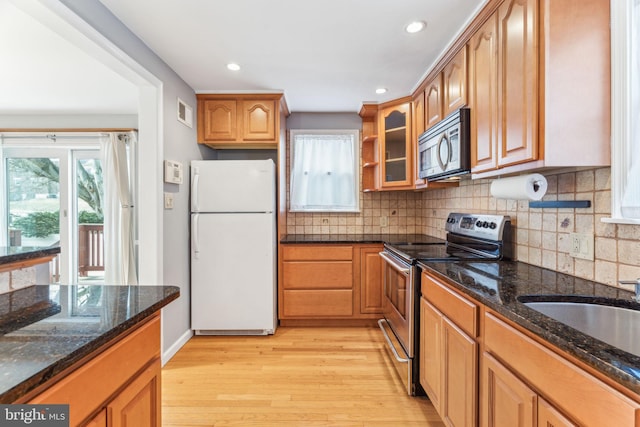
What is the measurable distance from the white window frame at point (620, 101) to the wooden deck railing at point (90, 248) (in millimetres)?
4586

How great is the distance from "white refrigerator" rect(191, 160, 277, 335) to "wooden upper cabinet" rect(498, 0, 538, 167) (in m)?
1.87

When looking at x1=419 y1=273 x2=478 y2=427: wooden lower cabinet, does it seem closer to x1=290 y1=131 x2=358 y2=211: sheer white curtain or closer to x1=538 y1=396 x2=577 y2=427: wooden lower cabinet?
x1=538 y1=396 x2=577 y2=427: wooden lower cabinet

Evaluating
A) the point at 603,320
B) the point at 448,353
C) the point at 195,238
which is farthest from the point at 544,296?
the point at 195,238

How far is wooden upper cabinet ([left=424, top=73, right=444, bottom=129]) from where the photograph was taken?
217 centimetres

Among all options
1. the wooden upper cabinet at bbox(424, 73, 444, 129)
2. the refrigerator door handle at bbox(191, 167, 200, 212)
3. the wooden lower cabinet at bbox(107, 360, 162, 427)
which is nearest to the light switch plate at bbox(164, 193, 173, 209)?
the refrigerator door handle at bbox(191, 167, 200, 212)

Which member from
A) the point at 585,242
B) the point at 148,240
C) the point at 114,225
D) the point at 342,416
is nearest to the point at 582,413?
the point at 585,242

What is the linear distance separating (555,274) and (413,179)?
4.84 ft

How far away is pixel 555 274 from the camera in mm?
1429

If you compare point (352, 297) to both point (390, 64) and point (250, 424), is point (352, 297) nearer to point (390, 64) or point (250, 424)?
point (250, 424)

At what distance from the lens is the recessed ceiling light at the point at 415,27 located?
5.72 ft

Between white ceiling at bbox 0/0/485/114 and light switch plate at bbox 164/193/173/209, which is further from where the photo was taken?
light switch plate at bbox 164/193/173/209

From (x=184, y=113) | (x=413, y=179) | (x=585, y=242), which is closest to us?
(x=585, y=242)

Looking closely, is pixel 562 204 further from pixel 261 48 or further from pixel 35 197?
pixel 35 197

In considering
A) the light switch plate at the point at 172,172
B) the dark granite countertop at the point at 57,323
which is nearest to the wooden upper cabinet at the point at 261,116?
the light switch plate at the point at 172,172
